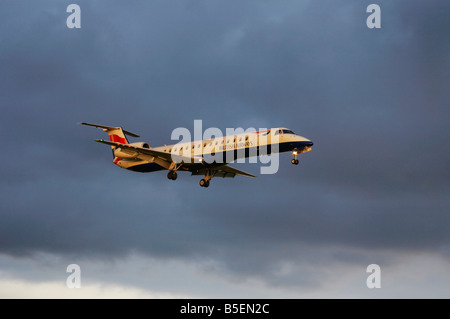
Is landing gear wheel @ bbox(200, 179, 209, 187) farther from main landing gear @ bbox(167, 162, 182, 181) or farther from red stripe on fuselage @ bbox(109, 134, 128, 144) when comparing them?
red stripe on fuselage @ bbox(109, 134, 128, 144)

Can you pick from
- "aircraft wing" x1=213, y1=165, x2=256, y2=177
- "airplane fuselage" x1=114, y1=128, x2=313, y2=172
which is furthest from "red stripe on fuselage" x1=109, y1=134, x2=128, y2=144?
"aircraft wing" x1=213, y1=165, x2=256, y2=177

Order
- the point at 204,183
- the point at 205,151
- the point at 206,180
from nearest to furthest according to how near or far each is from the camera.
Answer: the point at 205,151 → the point at 204,183 → the point at 206,180

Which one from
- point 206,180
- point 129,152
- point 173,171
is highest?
point 129,152

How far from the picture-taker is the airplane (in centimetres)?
5500

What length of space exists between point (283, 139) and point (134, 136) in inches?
798

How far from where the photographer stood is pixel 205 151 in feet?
194

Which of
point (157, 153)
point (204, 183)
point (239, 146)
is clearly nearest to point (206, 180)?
point (204, 183)

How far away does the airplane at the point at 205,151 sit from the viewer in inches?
2165

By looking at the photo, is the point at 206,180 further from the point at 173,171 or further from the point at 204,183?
the point at 173,171
